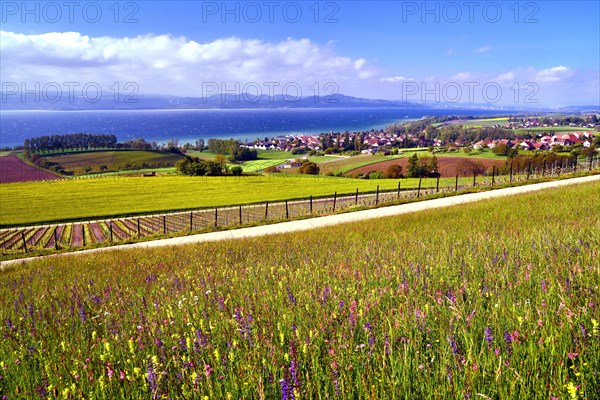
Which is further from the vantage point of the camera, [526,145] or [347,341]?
[526,145]

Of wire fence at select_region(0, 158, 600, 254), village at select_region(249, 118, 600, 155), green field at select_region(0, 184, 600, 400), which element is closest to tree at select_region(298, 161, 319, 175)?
wire fence at select_region(0, 158, 600, 254)

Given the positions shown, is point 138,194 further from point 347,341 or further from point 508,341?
point 508,341

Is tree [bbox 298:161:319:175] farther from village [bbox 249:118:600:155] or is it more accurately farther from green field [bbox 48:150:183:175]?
village [bbox 249:118:600:155]

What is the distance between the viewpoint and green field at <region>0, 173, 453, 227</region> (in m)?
49.8

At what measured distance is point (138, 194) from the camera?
64.2m

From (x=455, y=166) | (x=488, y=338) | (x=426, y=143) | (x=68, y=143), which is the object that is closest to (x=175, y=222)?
(x=488, y=338)

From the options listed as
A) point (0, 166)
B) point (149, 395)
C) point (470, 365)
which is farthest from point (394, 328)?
point (0, 166)

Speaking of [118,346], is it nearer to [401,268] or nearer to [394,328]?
[394,328]

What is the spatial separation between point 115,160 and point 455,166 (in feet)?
341

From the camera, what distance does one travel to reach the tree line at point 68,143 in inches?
6220

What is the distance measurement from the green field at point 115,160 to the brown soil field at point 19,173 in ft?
29.8

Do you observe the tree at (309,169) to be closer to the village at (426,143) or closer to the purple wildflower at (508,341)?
the village at (426,143)

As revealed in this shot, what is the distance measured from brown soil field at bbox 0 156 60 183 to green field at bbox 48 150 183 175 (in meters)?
9.09

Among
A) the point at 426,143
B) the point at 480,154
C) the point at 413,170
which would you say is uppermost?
the point at 426,143
